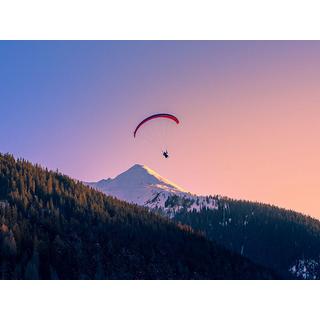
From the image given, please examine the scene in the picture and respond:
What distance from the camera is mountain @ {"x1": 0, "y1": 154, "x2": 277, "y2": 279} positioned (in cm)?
9906

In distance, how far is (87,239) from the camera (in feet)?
370

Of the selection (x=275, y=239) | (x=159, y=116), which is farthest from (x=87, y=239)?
(x=275, y=239)

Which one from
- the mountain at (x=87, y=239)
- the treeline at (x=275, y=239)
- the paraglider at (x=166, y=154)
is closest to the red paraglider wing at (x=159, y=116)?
the paraglider at (x=166, y=154)

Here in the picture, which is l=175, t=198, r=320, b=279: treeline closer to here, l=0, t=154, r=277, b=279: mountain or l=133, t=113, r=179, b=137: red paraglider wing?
l=0, t=154, r=277, b=279: mountain

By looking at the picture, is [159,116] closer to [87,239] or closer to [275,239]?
[87,239]

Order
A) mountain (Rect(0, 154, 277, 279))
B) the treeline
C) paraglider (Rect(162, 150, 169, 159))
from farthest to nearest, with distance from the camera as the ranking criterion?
the treeline → mountain (Rect(0, 154, 277, 279)) → paraglider (Rect(162, 150, 169, 159))

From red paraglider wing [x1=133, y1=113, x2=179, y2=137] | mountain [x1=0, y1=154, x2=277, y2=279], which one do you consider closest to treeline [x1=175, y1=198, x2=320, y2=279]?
mountain [x1=0, y1=154, x2=277, y2=279]

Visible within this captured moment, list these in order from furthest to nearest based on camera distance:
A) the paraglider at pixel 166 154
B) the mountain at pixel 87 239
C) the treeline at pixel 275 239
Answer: the treeline at pixel 275 239 → the mountain at pixel 87 239 → the paraglider at pixel 166 154

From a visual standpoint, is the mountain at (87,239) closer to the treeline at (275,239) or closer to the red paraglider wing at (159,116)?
the red paraglider wing at (159,116)

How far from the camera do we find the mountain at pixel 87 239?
99062 mm

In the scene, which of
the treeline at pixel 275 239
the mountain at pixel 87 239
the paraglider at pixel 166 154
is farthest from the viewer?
the treeline at pixel 275 239

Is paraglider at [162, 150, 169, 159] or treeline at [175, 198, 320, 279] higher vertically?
treeline at [175, 198, 320, 279]

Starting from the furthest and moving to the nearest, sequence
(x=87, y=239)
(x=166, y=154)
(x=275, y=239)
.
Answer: (x=275, y=239) → (x=87, y=239) → (x=166, y=154)
